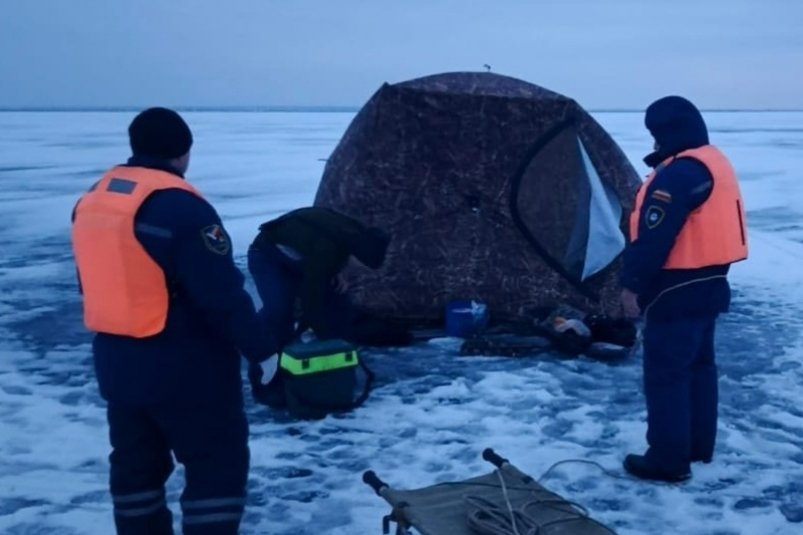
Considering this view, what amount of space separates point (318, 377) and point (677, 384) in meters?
2.16

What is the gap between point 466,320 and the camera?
23.8ft

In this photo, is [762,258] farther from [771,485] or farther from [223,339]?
[223,339]

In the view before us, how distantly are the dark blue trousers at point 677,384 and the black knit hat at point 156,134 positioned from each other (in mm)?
2438

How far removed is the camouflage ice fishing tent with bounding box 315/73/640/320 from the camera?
748 cm

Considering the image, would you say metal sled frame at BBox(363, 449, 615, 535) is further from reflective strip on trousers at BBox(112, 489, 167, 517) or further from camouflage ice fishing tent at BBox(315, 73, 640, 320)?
camouflage ice fishing tent at BBox(315, 73, 640, 320)

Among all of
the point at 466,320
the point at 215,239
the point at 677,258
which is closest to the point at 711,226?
the point at 677,258

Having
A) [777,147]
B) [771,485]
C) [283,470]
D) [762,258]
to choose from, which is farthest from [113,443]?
[777,147]

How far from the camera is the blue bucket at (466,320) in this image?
7244mm

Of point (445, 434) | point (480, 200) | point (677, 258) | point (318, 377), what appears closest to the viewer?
point (677, 258)

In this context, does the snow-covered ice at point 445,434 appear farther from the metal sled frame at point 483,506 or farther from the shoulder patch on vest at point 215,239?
the shoulder patch on vest at point 215,239

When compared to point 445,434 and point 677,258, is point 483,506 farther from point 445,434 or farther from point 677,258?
point 445,434

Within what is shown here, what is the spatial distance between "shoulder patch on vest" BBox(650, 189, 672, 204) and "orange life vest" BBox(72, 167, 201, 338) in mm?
2137

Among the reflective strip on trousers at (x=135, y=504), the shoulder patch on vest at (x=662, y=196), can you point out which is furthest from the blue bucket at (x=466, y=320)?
the reflective strip on trousers at (x=135, y=504)

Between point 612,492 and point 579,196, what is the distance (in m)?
3.60
